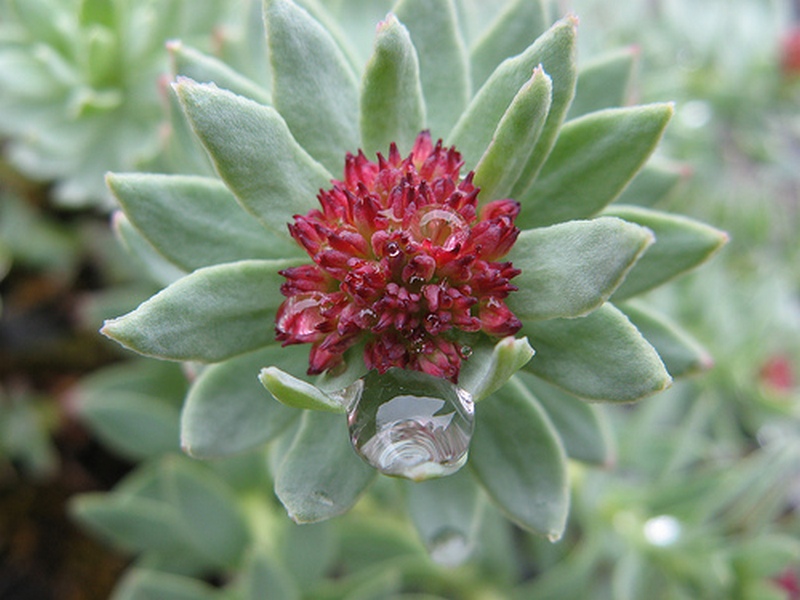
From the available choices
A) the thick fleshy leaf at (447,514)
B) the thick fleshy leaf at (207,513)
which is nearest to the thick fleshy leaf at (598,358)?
the thick fleshy leaf at (447,514)

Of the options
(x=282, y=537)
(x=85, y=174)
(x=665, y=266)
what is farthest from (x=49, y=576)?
(x=665, y=266)

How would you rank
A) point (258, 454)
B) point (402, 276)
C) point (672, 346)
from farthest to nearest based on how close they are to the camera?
1. point (258, 454)
2. point (672, 346)
3. point (402, 276)

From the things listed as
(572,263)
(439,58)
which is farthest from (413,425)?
(439,58)

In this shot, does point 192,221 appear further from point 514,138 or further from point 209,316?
point 514,138

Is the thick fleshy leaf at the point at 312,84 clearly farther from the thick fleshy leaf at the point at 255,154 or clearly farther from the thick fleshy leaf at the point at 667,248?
the thick fleshy leaf at the point at 667,248

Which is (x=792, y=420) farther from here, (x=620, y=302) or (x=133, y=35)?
(x=133, y=35)
